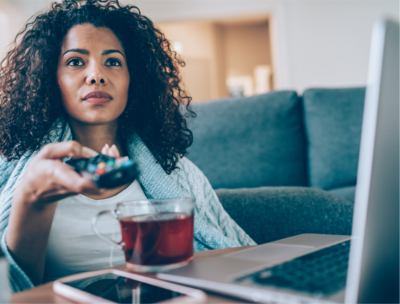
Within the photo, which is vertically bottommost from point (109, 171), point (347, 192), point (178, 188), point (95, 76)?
point (347, 192)

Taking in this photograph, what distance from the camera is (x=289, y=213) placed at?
1.10 metres

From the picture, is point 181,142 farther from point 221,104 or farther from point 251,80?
point 251,80

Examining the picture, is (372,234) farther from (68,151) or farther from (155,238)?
(68,151)

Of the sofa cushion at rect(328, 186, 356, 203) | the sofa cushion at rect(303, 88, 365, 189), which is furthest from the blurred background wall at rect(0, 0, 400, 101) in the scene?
the sofa cushion at rect(328, 186, 356, 203)

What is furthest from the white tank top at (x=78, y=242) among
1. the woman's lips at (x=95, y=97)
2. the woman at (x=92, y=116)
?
the woman's lips at (x=95, y=97)

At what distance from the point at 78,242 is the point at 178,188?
0.32 metres

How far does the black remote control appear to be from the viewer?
1.38ft

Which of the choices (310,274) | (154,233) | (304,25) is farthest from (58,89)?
(304,25)

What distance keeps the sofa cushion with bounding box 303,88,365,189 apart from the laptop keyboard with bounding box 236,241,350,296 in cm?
117

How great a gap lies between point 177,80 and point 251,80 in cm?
491

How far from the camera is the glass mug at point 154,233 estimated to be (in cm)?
50

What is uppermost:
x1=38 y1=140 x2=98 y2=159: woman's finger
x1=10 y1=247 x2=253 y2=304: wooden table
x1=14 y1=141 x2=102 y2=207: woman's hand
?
x1=38 y1=140 x2=98 y2=159: woman's finger

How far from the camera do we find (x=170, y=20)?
358 cm

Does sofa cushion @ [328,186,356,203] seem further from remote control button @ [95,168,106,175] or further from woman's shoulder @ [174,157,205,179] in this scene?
remote control button @ [95,168,106,175]
